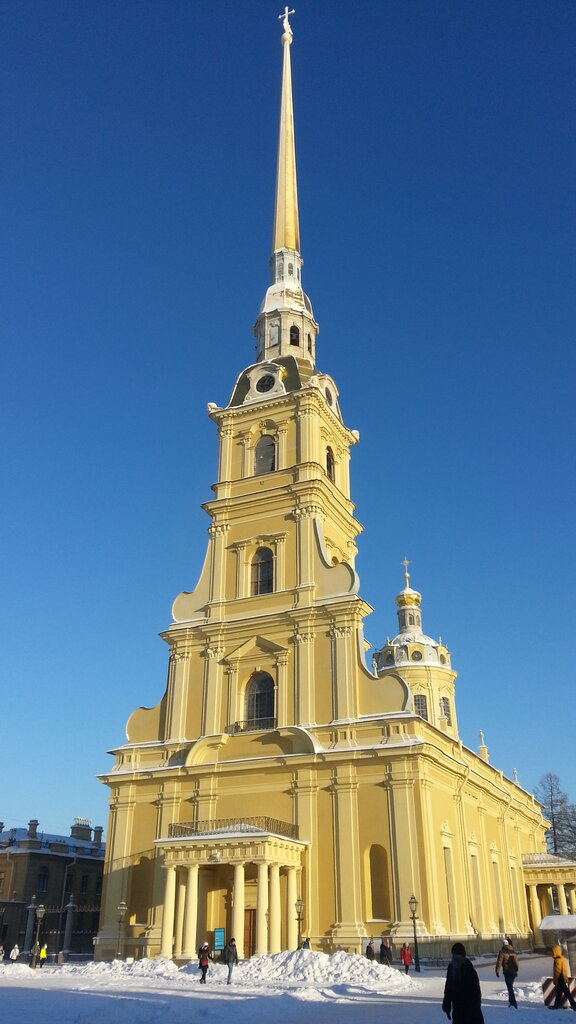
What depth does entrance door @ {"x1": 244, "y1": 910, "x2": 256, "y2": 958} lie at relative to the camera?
28462 millimetres

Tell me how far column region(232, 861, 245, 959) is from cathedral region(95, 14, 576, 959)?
5 cm

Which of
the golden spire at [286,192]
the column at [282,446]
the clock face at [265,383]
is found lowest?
the column at [282,446]

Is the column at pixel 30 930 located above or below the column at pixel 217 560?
below

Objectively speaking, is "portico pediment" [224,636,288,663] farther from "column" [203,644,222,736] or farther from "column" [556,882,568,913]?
"column" [556,882,568,913]

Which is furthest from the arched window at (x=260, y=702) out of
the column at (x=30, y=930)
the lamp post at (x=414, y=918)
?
the column at (x=30, y=930)

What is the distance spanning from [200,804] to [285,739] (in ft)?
13.8

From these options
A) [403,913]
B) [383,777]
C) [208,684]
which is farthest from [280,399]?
[403,913]

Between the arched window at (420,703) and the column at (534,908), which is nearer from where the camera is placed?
the column at (534,908)

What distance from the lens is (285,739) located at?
1251 inches

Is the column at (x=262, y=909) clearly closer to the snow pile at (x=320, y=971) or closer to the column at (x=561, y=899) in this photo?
the snow pile at (x=320, y=971)

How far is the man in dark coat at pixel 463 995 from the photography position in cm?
845

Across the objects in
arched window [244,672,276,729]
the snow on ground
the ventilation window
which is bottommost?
the snow on ground

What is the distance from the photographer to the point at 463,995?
849cm

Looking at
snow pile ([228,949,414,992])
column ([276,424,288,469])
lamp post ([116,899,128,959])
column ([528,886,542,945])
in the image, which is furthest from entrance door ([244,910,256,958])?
column ([528,886,542,945])
